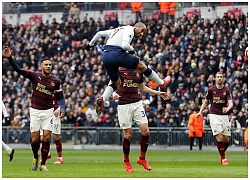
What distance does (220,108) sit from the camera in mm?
22062

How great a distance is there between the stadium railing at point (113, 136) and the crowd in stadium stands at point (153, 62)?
830mm

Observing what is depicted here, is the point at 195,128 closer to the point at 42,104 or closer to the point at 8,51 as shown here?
the point at 42,104

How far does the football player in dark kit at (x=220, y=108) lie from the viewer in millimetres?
21781

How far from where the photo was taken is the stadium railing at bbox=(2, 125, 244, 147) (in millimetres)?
34062

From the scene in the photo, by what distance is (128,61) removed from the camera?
16.3 m

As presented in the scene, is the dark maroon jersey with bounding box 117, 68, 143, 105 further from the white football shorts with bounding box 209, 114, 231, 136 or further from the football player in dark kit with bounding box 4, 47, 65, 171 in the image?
the white football shorts with bounding box 209, 114, 231, 136

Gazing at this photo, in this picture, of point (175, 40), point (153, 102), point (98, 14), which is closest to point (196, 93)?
point (153, 102)

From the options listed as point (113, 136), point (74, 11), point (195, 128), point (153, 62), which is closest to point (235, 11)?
point (153, 62)

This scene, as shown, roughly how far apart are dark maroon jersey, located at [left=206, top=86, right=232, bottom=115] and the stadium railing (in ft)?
37.8

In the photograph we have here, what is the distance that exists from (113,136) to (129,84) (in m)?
18.0

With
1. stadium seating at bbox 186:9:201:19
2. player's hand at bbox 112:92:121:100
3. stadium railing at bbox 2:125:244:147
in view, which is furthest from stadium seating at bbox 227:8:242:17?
player's hand at bbox 112:92:121:100

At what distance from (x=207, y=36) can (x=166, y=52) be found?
7.47 feet

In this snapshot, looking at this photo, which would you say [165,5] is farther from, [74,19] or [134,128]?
[134,128]

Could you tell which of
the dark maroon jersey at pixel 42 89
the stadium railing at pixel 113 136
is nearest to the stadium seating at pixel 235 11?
the stadium railing at pixel 113 136
